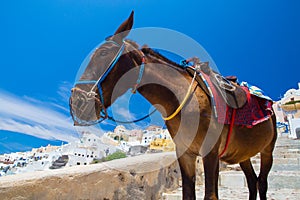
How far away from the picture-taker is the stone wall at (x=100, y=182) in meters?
1.74

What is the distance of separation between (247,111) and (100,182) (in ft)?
5.87

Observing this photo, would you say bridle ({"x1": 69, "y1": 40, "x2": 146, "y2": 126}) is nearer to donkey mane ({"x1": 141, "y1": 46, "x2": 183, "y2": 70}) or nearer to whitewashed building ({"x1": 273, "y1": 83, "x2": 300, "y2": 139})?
donkey mane ({"x1": 141, "y1": 46, "x2": 183, "y2": 70})

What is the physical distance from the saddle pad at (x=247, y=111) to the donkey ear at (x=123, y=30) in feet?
2.99

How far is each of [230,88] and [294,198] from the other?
268 centimetres

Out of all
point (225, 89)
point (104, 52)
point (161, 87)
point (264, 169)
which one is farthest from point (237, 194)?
point (104, 52)

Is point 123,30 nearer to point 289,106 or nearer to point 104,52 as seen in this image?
point 104,52

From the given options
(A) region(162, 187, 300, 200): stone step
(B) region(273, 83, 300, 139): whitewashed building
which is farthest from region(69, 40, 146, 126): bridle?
(B) region(273, 83, 300, 139): whitewashed building

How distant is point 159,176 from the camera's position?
3.69 meters

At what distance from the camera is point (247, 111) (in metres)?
2.60

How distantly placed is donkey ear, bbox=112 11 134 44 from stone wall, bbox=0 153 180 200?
1.32m

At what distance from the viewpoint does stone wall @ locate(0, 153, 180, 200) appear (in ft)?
5.71

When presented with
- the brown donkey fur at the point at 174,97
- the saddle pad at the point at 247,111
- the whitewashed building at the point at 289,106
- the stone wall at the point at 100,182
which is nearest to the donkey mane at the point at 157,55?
the brown donkey fur at the point at 174,97

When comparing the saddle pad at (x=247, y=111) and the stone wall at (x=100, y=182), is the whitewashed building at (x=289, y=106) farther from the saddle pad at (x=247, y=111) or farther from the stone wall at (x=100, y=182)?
the stone wall at (x=100, y=182)

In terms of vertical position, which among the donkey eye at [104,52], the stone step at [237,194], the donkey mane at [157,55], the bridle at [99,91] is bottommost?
the stone step at [237,194]
